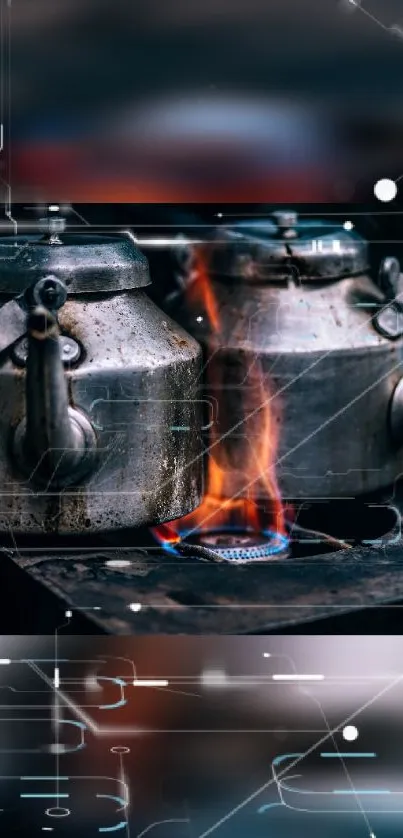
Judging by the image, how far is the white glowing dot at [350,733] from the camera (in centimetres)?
182

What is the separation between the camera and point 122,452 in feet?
6.73

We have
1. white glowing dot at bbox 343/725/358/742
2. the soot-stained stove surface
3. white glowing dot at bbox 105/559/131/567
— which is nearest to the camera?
white glowing dot at bbox 343/725/358/742

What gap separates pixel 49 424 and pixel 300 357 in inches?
17.0

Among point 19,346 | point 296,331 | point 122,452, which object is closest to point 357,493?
point 296,331

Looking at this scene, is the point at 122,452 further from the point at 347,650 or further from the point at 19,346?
the point at 347,650

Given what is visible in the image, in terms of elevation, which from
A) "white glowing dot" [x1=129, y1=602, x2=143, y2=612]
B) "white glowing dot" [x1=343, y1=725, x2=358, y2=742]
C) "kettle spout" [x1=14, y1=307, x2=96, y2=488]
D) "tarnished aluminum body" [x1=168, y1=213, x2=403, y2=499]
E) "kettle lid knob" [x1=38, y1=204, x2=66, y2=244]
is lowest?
"white glowing dot" [x1=343, y1=725, x2=358, y2=742]

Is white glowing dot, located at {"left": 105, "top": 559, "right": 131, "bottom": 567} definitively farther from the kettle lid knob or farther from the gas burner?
the kettle lid knob

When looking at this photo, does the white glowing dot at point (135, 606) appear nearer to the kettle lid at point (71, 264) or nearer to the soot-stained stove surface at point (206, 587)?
the soot-stained stove surface at point (206, 587)

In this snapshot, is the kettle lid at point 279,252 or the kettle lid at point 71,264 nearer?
Answer: the kettle lid at point 71,264

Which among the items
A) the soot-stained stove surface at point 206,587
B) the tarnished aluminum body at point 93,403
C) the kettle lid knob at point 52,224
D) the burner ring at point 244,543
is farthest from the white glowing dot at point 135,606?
the kettle lid knob at point 52,224

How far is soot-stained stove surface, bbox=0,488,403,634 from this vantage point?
201cm

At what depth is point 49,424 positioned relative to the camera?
6.40ft

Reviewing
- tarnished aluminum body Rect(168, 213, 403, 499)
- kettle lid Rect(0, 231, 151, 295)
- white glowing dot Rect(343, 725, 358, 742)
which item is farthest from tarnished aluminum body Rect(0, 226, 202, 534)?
white glowing dot Rect(343, 725, 358, 742)

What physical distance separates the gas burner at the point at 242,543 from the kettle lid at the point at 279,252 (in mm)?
391
